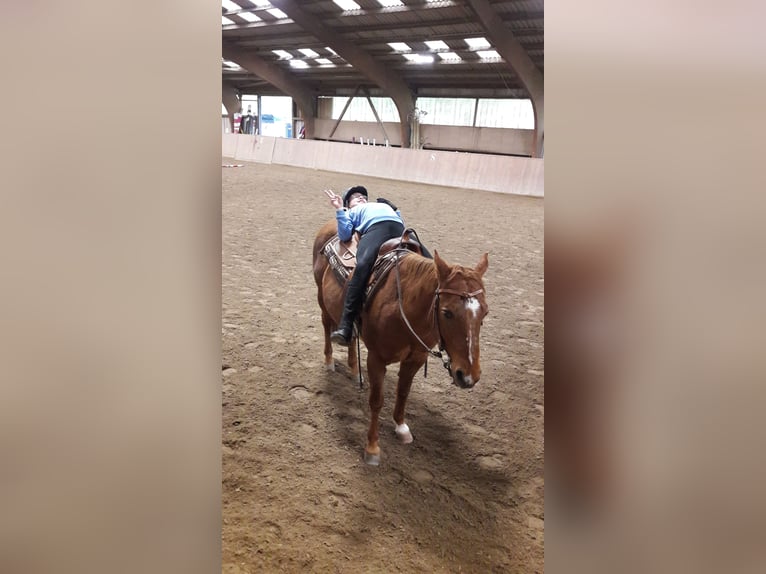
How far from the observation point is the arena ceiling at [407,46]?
6359 mm

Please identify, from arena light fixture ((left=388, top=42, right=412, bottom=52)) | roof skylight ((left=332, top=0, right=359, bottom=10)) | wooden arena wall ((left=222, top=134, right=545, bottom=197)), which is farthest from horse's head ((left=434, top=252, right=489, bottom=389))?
arena light fixture ((left=388, top=42, right=412, bottom=52))

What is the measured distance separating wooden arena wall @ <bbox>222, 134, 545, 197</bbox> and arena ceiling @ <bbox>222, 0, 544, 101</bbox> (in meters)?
1.44

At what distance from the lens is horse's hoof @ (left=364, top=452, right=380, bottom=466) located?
5.87 ft

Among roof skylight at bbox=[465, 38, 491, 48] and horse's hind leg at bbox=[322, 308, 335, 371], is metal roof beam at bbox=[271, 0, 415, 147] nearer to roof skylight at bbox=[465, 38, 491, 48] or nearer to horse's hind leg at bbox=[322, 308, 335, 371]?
roof skylight at bbox=[465, 38, 491, 48]

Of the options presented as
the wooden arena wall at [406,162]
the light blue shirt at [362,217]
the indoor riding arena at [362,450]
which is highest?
the wooden arena wall at [406,162]

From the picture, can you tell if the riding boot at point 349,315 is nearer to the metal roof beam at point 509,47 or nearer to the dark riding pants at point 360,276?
the dark riding pants at point 360,276

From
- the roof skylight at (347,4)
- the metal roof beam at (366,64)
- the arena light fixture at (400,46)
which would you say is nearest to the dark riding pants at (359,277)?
the metal roof beam at (366,64)

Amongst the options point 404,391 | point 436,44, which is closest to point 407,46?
point 436,44

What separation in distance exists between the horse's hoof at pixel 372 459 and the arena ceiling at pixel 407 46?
10.6 feet

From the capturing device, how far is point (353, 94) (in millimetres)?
14586

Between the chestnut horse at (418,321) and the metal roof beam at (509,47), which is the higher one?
the metal roof beam at (509,47)
